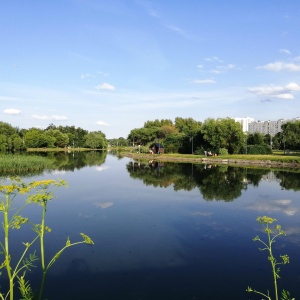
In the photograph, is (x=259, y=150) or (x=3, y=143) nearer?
(x=259, y=150)

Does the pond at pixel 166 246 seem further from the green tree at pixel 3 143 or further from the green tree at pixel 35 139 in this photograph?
the green tree at pixel 35 139

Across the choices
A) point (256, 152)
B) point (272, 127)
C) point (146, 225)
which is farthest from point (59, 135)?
point (146, 225)

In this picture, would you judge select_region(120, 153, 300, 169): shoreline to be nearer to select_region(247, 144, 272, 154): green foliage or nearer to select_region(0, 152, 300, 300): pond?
select_region(247, 144, 272, 154): green foliage

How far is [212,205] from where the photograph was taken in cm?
1952

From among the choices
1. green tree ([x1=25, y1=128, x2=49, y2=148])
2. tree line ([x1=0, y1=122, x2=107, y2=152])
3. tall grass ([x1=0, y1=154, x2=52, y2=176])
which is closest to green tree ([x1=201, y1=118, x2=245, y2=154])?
tall grass ([x1=0, y1=154, x2=52, y2=176])

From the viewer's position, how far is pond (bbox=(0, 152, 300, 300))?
8.46 metres

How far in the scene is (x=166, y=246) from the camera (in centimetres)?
1170

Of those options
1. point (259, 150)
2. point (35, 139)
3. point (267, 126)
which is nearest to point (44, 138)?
point (35, 139)

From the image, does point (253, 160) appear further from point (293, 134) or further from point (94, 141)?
point (94, 141)

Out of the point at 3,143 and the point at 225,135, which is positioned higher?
the point at 225,135

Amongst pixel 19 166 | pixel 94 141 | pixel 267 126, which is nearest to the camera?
pixel 19 166

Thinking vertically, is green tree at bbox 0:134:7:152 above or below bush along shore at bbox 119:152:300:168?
above

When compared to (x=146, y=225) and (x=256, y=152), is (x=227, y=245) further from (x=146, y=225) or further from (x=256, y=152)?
(x=256, y=152)

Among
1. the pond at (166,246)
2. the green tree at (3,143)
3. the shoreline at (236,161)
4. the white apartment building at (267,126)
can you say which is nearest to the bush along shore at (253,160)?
the shoreline at (236,161)
